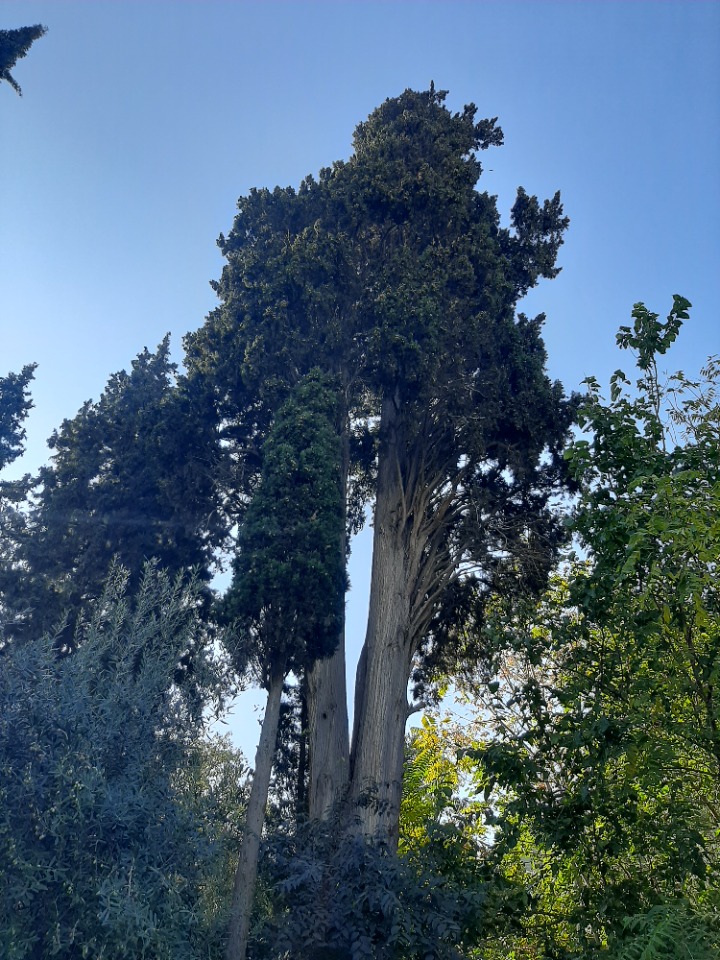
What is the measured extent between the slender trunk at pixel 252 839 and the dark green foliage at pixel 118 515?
14.8 feet

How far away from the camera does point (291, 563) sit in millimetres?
13273

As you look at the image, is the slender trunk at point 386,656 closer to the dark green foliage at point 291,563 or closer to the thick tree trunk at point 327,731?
the thick tree trunk at point 327,731

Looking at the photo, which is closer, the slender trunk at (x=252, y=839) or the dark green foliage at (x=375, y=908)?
the dark green foliage at (x=375, y=908)

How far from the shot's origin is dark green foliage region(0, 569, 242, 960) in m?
8.45

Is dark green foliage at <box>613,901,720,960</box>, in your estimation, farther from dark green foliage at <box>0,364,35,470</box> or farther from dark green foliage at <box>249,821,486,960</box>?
dark green foliage at <box>0,364,35,470</box>

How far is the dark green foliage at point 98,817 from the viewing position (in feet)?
27.7

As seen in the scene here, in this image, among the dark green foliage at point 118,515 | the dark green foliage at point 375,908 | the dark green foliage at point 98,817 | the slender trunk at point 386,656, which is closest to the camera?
the dark green foliage at point 98,817

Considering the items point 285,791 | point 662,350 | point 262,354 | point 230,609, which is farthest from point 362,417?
point 662,350

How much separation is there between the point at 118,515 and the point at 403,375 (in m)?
6.95

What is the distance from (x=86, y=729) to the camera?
9453 mm

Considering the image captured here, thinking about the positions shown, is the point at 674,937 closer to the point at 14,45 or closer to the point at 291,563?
the point at 291,563

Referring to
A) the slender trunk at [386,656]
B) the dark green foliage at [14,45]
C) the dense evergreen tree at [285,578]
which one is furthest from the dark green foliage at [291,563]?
the dark green foliage at [14,45]

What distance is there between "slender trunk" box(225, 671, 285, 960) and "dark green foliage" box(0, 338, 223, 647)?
14.8ft

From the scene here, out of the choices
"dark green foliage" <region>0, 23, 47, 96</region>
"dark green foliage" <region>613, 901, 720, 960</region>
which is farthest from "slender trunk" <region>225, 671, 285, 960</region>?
"dark green foliage" <region>0, 23, 47, 96</region>
